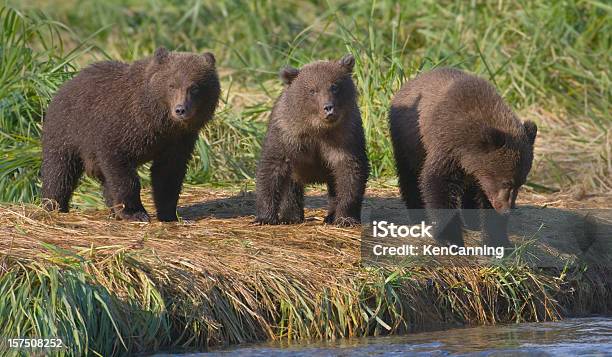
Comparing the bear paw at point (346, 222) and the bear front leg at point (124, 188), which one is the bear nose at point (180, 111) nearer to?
the bear front leg at point (124, 188)

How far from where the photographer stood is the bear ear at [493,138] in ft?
24.3

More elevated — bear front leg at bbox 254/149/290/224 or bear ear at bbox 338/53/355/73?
bear ear at bbox 338/53/355/73

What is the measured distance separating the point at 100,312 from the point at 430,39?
6.93 metres

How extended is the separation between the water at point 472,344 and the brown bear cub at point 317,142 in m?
1.31

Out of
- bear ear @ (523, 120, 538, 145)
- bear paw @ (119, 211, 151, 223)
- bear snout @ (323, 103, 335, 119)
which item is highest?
bear snout @ (323, 103, 335, 119)

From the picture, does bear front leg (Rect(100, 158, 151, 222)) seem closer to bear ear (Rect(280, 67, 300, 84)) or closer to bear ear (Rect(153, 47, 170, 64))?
bear ear (Rect(153, 47, 170, 64))

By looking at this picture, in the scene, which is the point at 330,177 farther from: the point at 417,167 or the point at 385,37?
the point at 385,37

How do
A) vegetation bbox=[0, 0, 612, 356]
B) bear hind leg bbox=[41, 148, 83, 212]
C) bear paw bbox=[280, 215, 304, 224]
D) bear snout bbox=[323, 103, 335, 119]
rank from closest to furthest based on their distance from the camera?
vegetation bbox=[0, 0, 612, 356] < bear snout bbox=[323, 103, 335, 119] < bear paw bbox=[280, 215, 304, 224] < bear hind leg bbox=[41, 148, 83, 212]

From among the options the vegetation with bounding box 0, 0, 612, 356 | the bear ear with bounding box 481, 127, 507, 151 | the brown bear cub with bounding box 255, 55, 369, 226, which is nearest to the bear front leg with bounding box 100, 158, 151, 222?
the vegetation with bounding box 0, 0, 612, 356

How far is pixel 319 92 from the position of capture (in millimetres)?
7656

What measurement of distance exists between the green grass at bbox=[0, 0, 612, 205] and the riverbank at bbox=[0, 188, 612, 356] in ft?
6.02

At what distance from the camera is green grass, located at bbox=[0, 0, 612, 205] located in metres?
9.67

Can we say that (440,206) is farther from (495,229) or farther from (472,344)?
(472,344)
